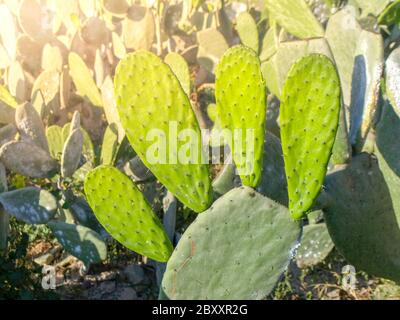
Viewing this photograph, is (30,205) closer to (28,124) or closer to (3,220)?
(3,220)

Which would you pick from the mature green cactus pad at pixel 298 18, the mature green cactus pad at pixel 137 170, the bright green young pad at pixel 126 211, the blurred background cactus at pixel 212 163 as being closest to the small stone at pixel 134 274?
the blurred background cactus at pixel 212 163

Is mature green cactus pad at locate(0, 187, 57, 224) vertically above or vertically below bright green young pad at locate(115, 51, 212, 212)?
below

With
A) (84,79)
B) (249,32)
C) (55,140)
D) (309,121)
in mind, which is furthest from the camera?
(249,32)

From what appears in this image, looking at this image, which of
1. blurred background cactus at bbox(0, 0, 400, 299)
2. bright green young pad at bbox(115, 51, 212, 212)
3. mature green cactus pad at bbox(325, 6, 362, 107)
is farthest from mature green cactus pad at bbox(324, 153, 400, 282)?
bright green young pad at bbox(115, 51, 212, 212)

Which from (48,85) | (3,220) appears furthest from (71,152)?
(48,85)

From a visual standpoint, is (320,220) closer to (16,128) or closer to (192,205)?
(192,205)

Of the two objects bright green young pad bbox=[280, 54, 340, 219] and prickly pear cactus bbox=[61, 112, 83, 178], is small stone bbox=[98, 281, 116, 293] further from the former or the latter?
bright green young pad bbox=[280, 54, 340, 219]
